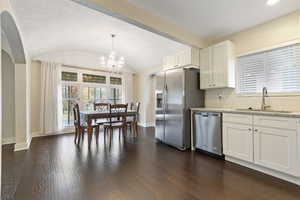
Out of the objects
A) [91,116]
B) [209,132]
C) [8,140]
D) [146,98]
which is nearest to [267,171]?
[209,132]

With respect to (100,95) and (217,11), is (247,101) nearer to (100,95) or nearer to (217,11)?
(217,11)

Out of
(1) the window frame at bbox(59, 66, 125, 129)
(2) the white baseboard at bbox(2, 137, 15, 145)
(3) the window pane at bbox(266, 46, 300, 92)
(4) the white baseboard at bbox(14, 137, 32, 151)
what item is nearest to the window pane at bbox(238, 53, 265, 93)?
(3) the window pane at bbox(266, 46, 300, 92)

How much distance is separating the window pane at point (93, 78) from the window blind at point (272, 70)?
4553 millimetres

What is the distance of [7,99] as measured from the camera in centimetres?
371

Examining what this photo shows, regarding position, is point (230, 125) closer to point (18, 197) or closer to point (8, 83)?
point (18, 197)

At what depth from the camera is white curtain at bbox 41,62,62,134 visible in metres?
4.42

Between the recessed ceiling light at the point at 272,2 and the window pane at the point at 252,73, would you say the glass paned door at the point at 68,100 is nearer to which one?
the window pane at the point at 252,73

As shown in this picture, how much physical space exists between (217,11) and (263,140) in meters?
2.14

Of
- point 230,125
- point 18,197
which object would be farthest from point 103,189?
point 230,125

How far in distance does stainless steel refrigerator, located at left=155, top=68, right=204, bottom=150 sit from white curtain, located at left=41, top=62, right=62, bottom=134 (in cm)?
330

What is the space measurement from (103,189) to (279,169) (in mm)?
2325

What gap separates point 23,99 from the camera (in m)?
3.28

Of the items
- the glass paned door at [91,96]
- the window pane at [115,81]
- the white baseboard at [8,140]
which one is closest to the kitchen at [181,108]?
the white baseboard at [8,140]

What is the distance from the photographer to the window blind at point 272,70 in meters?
2.28
